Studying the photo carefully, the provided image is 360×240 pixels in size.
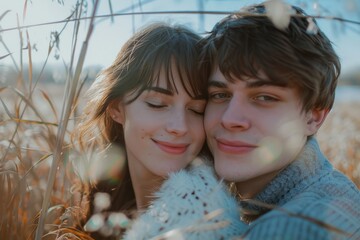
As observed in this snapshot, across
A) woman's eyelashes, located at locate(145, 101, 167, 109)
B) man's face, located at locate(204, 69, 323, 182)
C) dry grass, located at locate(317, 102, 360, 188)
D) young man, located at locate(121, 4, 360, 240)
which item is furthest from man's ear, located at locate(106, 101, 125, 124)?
dry grass, located at locate(317, 102, 360, 188)

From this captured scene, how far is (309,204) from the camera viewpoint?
1.50 meters

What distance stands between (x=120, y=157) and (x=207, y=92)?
85 centimetres

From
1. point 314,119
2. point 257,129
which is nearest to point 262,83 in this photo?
point 257,129

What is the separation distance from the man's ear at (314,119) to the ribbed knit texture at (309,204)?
54 mm

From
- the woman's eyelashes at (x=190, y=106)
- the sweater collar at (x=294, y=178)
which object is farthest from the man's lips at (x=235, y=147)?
the woman's eyelashes at (x=190, y=106)

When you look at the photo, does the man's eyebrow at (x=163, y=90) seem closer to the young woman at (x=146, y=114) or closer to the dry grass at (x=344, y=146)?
the young woman at (x=146, y=114)

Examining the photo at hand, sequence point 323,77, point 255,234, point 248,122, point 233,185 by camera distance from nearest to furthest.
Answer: point 255,234, point 248,122, point 323,77, point 233,185

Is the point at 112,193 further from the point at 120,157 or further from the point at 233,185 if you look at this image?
the point at 233,185

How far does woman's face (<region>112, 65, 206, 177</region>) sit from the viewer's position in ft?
7.57

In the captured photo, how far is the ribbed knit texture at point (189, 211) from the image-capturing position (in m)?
1.62

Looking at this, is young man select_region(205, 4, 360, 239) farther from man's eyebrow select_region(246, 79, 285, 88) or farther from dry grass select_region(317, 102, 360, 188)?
dry grass select_region(317, 102, 360, 188)

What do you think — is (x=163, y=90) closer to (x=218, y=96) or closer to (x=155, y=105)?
(x=155, y=105)

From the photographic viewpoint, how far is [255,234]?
4.40ft

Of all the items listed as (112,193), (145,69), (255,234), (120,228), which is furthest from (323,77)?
(112,193)
